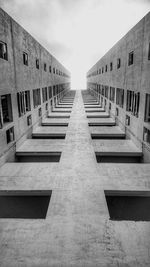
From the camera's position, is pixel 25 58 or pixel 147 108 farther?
pixel 25 58

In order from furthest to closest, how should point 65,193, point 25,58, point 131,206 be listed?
point 25,58 < point 131,206 < point 65,193

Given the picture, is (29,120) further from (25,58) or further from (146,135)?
(146,135)

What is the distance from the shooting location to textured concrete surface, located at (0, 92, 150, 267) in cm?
436

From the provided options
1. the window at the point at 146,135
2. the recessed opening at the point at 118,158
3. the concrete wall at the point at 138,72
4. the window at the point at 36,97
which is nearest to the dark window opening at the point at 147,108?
the concrete wall at the point at 138,72

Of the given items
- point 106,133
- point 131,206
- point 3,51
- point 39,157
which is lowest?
point 131,206

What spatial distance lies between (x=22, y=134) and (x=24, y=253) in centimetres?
884

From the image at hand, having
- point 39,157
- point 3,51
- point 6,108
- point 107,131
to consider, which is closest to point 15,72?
point 3,51

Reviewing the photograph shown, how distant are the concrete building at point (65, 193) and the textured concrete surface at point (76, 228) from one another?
24mm

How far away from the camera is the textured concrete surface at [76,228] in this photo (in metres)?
4.36

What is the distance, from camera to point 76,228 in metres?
5.26

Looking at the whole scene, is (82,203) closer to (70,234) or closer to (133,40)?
(70,234)

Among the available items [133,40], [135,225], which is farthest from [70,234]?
[133,40]

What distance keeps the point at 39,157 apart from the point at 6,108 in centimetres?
352

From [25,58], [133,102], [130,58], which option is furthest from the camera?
[130,58]
